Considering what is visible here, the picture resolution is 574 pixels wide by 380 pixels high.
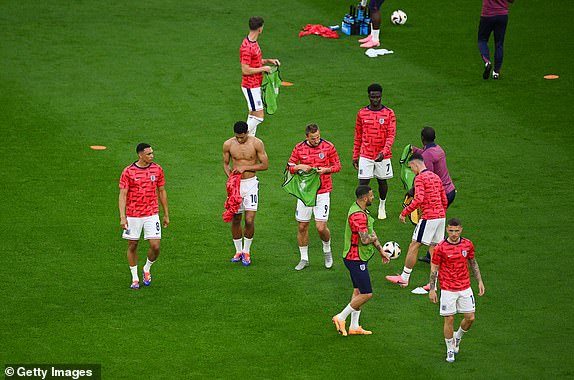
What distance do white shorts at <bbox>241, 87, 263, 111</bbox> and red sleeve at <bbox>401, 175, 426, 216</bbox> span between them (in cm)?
645

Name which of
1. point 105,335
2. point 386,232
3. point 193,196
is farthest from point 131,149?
point 105,335

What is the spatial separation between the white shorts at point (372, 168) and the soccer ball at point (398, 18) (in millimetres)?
11942

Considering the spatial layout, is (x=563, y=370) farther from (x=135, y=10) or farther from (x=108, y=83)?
(x=135, y=10)

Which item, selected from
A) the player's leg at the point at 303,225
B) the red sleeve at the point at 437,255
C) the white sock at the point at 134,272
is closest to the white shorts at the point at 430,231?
the player's leg at the point at 303,225

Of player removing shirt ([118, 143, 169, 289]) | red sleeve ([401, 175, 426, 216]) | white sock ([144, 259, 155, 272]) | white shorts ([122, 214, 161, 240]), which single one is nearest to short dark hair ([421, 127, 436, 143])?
red sleeve ([401, 175, 426, 216])

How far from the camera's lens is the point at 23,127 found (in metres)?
23.8

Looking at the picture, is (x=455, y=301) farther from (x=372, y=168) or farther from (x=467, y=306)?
(x=372, y=168)

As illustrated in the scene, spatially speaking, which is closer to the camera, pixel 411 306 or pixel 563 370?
pixel 563 370

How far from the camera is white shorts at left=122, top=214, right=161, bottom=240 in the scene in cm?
1636

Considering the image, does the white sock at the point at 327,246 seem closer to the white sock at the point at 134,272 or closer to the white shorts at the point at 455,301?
the white sock at the point at 134,272

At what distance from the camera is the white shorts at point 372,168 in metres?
19.1

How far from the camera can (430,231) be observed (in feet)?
54.0

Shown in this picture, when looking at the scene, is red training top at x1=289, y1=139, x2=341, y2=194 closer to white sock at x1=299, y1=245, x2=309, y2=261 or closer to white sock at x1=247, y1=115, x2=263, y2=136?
white sock at x1=299, y1=245, x2=309, y2=261

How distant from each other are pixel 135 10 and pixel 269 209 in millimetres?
13966
